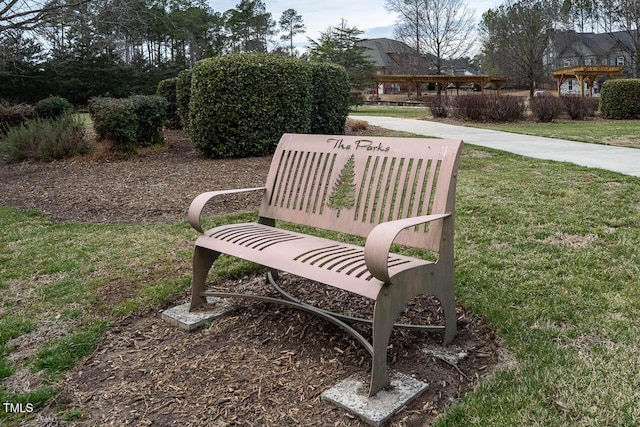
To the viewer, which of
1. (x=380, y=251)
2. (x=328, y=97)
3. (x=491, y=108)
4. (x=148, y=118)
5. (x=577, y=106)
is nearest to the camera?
(x=380, y=251)

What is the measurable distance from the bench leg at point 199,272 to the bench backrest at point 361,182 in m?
0.52

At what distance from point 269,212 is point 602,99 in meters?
18.1

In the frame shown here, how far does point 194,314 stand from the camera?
3.06 meters

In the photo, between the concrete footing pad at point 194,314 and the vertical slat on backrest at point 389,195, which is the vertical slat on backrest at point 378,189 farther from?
the concrete footing pad at point 194,314

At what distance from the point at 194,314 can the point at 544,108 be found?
50.3 ft

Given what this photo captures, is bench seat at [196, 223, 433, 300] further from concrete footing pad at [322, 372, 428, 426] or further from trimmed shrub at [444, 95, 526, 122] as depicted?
trimmed shrub at [444, 95, 526, 122]

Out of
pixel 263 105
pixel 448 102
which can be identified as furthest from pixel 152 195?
pixel 448 102

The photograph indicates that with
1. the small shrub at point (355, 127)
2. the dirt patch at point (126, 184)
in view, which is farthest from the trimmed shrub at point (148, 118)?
the small shrub at point (355, 127)

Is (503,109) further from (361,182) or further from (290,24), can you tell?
(290,24)

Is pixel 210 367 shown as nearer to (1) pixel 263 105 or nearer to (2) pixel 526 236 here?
(2) pixel 526 236

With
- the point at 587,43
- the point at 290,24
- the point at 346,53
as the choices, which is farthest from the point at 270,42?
the point at 587,43

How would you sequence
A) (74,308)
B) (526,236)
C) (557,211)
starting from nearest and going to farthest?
(74,308) → (526,236) → (557,211)

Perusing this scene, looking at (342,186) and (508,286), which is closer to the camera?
(342,186)

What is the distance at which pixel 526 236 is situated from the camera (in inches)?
166
